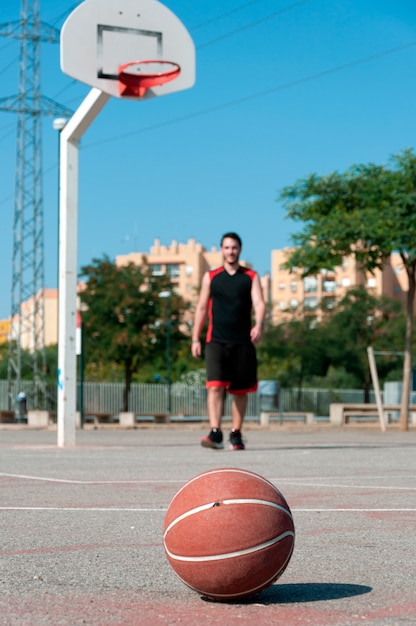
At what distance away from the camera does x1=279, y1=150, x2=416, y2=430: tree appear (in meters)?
27.0

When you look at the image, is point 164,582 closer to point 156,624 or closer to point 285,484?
point 156,624

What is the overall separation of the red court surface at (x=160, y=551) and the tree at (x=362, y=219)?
17390 mm

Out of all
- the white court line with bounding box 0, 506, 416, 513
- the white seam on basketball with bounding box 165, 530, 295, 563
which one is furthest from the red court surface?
the white seam on basketball with bounding box 165, 530, 295, 563

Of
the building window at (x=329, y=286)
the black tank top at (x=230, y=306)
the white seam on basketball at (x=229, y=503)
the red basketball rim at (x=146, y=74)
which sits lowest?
the white seam on basketball at (x=229, y=503)

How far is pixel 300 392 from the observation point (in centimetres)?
6266

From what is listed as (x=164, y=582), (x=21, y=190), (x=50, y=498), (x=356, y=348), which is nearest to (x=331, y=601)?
(x=164, y=582)

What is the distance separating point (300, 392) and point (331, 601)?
59109 mm

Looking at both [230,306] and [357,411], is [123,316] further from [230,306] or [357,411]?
[230,306]

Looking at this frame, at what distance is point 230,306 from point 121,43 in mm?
3844

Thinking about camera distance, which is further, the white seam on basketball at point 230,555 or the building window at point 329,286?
the building window at point 329,286

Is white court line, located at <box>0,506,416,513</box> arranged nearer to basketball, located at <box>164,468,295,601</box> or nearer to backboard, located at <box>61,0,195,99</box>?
basketball, located at <box>164,468,295,601</box>

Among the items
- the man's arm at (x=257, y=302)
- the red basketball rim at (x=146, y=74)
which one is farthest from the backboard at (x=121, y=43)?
the man's arm at (x=257, y=302)

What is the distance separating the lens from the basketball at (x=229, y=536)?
375 centimetres

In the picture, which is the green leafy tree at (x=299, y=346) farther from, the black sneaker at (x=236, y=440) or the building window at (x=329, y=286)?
the building window at (x=329, y=286)
